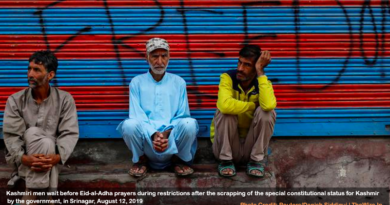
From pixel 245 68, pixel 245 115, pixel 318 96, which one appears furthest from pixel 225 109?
pixel 318 96

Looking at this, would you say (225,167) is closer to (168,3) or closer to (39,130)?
(39,130)

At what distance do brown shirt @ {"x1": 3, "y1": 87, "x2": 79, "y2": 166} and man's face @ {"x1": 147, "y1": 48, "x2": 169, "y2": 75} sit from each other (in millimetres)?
826

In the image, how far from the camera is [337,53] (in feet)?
17.0

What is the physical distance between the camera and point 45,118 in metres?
4.39

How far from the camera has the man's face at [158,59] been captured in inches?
181

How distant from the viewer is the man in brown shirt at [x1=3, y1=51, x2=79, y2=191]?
4039 millimetres

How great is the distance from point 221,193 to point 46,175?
5.02 feet

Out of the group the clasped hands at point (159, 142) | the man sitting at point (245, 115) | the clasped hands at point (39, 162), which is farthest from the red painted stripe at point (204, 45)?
the clasped hands at point (39, 162)

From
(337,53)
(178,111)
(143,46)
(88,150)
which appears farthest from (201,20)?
(88,150)

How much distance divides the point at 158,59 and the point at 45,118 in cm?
115

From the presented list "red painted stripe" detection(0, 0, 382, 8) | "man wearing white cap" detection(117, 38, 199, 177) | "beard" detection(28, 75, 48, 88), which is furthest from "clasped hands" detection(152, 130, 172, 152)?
"red painted stripe" detection(0, 0, 382, 8)

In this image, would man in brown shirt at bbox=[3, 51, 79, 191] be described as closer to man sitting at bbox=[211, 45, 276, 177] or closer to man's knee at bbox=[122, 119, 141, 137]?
man's knee at bbox=[122, 119, 141, 137]

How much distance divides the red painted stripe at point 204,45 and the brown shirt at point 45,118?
810 millimetres

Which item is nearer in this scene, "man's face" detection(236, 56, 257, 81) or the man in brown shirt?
the man in brown shirt
